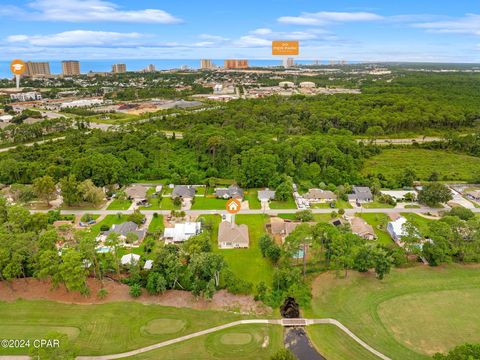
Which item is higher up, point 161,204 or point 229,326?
point 161,204

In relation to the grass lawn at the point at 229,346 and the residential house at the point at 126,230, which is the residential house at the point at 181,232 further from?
the grass lawn at the point at 229,346

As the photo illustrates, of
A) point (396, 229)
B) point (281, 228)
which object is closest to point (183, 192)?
point (281, 228)

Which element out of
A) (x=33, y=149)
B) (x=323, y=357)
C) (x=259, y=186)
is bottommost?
(x=323, y=357)

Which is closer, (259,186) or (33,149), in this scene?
(259,186)

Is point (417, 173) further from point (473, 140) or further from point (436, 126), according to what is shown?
point (436, 126)

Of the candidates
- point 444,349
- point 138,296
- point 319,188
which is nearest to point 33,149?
point 138,296

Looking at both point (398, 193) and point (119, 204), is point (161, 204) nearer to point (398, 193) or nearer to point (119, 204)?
point (119, 204)

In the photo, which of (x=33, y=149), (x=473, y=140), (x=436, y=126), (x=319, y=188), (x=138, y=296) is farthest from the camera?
(x=436, y=126)
